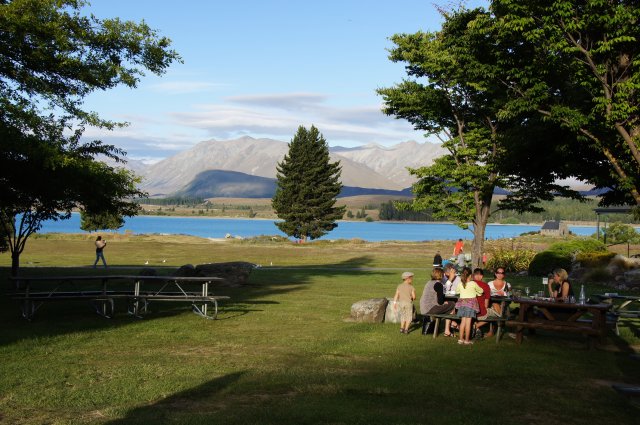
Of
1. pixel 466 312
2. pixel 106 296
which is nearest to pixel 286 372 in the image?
pixel 466 312

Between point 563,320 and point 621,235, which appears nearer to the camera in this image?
point 563,320

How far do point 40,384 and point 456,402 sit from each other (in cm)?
598

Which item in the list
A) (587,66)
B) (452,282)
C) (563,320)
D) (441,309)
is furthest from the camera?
(452,282)

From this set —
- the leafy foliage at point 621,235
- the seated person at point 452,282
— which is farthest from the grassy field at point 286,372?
the leafy foliage at point 621,235

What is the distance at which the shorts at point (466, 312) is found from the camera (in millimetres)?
13266

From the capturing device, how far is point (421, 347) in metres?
12.6

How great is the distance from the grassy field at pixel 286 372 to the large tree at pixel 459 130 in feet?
34.3

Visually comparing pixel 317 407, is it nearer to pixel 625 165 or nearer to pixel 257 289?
pixel 625 165

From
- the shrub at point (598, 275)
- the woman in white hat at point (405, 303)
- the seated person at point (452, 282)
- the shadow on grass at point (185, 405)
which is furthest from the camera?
the shrub at point (598, 275)

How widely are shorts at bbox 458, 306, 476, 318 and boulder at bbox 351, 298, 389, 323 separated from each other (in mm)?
2798

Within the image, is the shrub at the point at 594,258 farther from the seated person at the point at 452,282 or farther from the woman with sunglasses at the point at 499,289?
the woman with sunglasses at the point at 499,289

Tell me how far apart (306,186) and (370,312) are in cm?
6542

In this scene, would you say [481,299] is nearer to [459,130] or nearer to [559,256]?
[459,130]

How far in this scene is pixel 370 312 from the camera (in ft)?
51.6
